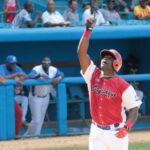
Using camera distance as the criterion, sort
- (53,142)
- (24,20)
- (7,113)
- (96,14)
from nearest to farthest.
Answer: (53,142) → (7,113) → (24,20) → (96,14)

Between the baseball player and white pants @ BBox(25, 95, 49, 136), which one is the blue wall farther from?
the baseball player

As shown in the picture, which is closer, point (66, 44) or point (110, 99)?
point (110, 99)

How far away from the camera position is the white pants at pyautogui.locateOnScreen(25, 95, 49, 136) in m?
11.8

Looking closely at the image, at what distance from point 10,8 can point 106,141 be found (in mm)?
8676

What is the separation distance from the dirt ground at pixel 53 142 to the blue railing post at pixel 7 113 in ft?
0.80

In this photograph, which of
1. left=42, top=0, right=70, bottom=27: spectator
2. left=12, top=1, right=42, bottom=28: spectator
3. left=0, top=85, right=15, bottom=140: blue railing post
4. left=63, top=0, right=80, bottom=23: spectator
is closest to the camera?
left=0, top=85, right=15, bottom=140: blue railing post

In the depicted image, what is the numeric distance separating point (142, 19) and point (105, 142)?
8.81 m

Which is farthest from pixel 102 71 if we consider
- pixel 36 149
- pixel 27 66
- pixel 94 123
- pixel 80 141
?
pixel 27 66

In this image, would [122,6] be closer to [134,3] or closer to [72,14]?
[134,3]

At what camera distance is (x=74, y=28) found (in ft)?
43.7

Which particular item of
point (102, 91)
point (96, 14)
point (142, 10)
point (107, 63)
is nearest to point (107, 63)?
point (107, 63)

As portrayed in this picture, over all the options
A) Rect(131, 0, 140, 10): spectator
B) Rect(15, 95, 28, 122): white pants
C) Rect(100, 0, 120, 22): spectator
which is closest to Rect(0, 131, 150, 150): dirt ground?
Rect(15, 95, 28, 122): white pants

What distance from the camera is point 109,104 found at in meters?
6.48

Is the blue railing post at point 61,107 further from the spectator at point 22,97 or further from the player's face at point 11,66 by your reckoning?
the player's face at point 11,66
